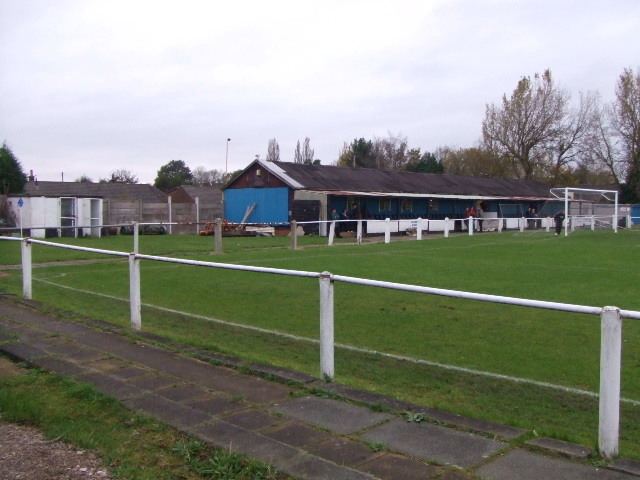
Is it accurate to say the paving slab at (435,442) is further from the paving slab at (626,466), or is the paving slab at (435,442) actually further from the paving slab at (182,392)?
the paving slab at (182,392)

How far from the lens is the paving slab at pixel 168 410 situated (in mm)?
4465

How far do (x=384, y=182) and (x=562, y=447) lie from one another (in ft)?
130

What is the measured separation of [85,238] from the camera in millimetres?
30656

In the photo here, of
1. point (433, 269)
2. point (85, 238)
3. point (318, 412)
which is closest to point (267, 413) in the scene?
point (318, 412)

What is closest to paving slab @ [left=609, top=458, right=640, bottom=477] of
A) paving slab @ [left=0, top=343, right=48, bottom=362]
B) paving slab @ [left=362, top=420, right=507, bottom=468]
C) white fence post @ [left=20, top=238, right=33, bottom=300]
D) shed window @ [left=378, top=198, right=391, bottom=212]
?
paving slab @ [left=362, top=420, right=507, bottom=468]

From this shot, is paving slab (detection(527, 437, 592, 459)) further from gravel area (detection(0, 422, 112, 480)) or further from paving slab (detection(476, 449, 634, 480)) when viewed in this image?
gravel area (detection(0, 422, 112, 480))

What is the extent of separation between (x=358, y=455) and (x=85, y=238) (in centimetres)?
2896

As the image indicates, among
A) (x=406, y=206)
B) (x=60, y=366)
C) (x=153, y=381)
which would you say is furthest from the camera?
(x=406, y=206)

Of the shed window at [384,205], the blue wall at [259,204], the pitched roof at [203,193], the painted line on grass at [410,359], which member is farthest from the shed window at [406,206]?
the painted line on grass at [410,359]

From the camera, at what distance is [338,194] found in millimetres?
37406

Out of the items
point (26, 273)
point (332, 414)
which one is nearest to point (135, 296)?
point (26, 273)

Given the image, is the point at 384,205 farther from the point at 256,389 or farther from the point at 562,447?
the point at 562,447

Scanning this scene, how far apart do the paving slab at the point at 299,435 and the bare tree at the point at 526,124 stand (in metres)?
63.2

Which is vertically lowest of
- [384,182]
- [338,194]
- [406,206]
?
[406,206]
